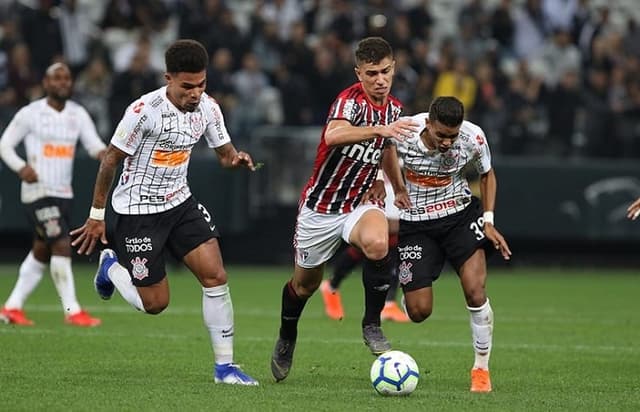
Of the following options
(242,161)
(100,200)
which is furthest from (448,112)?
(100,200)

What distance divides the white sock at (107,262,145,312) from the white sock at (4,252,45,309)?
3.58m

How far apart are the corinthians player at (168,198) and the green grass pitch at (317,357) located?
0.56 metres

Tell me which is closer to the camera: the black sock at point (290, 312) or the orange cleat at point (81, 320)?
the black sock at point (290, 312)

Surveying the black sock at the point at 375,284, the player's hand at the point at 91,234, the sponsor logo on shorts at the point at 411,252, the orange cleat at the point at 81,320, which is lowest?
the orange cleat at the point at 81,320


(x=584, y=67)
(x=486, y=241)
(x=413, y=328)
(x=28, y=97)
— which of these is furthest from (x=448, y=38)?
(x=486, y=241)

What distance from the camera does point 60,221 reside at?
1292cm

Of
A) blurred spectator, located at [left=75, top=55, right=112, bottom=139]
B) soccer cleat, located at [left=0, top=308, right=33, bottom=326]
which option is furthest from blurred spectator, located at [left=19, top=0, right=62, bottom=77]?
soccer cleat, located at [left=0, top=308, right=33, bottom=326]

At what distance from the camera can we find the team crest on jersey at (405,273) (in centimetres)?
942

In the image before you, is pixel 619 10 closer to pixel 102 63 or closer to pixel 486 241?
pixel 102 63

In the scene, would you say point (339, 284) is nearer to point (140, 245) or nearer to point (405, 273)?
point (405, 273)

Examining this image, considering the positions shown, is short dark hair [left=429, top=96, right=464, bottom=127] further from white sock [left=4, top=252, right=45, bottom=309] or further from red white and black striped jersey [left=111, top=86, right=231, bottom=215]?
white sock [left=4, top=252, right=45, bottom=309]

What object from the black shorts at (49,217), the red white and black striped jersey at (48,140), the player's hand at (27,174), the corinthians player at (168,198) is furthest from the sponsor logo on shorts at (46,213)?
the corinthians player at (168,198)

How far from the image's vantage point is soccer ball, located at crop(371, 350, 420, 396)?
840cm

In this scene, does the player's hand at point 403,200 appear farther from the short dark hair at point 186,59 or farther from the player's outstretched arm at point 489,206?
the short dark hair at point 186,59
